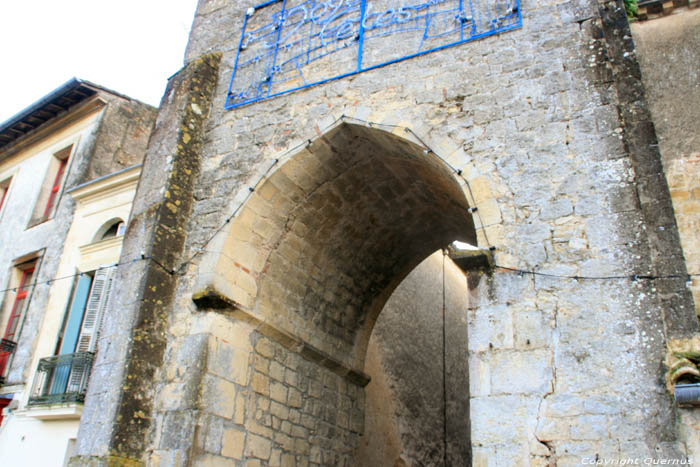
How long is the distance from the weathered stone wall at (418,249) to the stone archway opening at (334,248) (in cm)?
2

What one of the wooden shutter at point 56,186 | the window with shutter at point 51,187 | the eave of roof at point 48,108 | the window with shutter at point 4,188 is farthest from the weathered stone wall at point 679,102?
the window with shutter at point 4,188

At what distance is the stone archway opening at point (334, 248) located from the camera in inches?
227

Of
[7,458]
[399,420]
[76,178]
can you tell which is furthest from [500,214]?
[76,178]

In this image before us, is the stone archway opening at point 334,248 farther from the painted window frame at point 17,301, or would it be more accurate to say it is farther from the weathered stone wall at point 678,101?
the painted window frame at point 17,301

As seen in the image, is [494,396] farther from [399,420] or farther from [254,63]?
[399,420]

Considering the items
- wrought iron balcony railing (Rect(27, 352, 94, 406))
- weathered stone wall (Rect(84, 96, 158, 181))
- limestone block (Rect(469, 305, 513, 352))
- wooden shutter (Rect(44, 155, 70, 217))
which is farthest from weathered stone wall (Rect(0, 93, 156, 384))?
limestone block (Rect(469, 305, 513, 352))

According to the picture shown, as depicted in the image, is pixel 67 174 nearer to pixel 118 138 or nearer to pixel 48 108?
pixel 118 138

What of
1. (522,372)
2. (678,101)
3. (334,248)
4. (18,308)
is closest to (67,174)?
(18,308)

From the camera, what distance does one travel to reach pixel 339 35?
20.3 feet

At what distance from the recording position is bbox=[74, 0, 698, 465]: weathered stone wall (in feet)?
12.8

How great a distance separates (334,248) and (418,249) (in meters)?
1.30

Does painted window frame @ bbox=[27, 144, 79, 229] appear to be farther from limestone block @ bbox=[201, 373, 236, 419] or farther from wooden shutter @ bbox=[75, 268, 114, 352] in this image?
limestone block @ bbox=[201, 373, 236, 419]

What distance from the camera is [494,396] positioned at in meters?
4.02

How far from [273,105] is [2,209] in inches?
292
